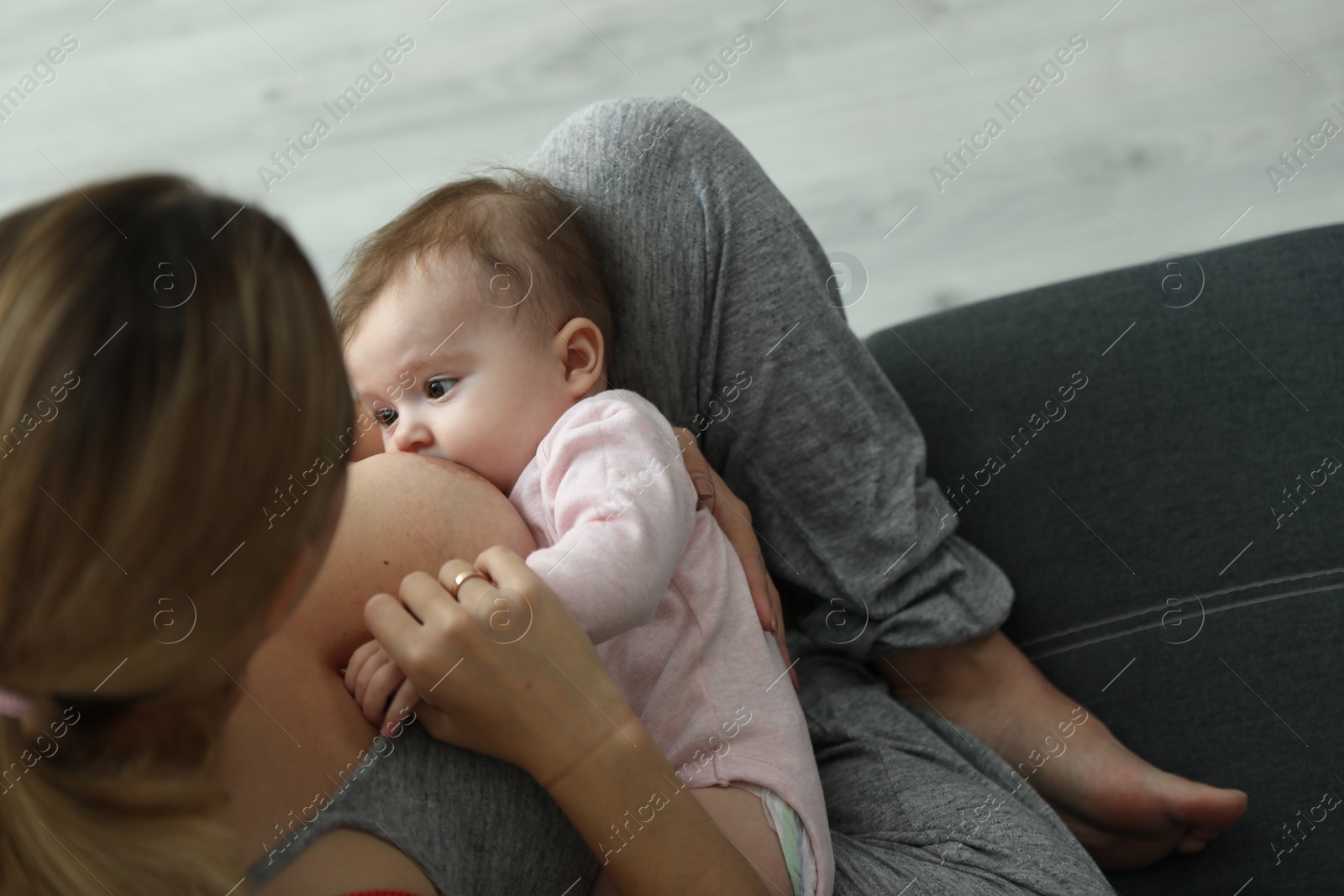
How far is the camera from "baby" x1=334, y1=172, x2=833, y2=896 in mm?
871

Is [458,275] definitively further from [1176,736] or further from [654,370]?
[1176,736]

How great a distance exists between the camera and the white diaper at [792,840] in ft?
2.88

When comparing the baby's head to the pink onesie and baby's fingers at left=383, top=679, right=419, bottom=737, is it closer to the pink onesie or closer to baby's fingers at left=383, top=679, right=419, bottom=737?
the pink onesie

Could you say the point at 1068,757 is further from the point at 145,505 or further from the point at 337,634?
the point at 145,505

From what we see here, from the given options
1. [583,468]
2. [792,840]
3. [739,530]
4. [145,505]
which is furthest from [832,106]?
[145,505]

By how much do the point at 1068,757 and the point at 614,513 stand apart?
A: 653mm

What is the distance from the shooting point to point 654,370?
1119 millimetres

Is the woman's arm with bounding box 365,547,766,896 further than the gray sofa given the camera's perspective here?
No

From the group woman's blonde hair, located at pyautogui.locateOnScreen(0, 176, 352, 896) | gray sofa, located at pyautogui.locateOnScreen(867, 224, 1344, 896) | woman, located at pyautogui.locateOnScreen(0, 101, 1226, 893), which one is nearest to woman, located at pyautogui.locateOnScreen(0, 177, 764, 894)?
woman's blonde hair, located at pyautogui.locateOnScreen(0, 176, 352, 896)

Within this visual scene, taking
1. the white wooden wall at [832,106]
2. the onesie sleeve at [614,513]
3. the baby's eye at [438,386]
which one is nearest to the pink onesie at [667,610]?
the onesie sleeve at [614,513]

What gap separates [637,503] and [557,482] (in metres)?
0.10

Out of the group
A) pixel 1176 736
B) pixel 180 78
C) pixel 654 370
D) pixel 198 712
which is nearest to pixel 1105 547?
pixel 1176 736

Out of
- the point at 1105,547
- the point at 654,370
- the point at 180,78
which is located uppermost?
the point at 180,78

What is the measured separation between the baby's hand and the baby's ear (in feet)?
1.13
